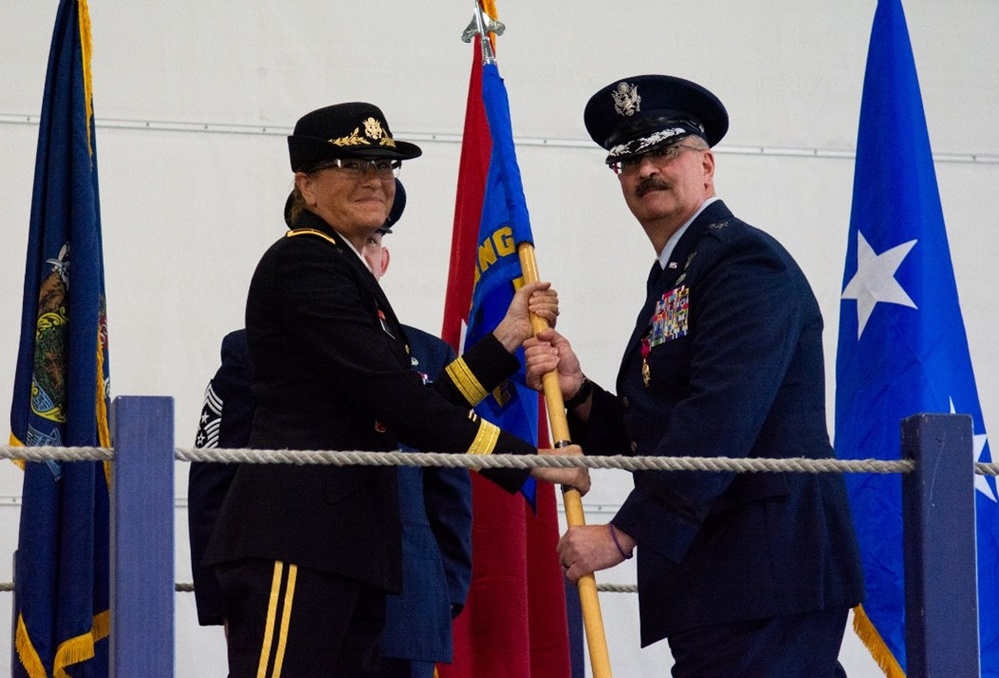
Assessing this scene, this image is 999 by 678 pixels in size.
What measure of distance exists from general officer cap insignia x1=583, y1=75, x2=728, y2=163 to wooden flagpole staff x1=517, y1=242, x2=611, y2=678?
35 cm

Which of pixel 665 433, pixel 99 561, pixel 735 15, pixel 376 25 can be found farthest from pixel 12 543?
pixel 735 15

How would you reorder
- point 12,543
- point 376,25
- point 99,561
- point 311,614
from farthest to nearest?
point 376,25 → point 12,543 → point 99,561 → point 311,614

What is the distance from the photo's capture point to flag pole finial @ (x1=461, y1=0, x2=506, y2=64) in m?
3.09

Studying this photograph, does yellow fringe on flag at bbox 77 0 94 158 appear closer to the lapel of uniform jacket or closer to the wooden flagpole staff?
the lapel of uniform jacket

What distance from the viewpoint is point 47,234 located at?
2.82 metres

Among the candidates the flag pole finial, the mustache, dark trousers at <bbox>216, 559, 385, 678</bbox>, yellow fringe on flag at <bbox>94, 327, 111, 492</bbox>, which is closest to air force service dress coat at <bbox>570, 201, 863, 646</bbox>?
the mustache

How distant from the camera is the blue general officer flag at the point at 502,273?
2.91 meters

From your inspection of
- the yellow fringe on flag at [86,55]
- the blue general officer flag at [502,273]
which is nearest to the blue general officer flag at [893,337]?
the blue general officer flag at [502,273]

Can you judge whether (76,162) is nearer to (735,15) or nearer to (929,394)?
(929,394)

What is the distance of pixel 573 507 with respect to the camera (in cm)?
245

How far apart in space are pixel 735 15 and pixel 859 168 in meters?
1.14

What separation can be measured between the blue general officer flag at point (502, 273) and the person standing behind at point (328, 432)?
495 mm

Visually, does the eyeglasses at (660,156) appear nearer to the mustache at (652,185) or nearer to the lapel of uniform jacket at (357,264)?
the mustache at (652,185)

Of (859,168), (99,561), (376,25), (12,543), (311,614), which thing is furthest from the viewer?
(376,25)
